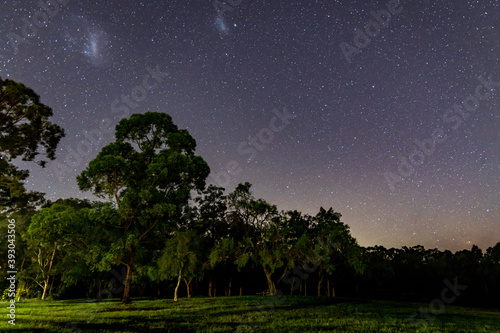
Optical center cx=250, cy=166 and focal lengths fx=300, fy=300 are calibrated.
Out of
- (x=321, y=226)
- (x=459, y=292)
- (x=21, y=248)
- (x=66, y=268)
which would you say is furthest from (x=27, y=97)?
(x=459, y=292)

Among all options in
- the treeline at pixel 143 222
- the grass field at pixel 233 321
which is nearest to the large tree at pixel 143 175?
the treeline at pixel 143 222

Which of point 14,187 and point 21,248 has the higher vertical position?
point 14,187

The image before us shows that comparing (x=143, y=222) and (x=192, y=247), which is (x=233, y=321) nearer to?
(x=143, y=222)

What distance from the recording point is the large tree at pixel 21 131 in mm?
20594

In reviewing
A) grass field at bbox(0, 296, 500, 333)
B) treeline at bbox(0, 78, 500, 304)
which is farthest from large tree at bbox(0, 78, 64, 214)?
grass field at bbox(0, 296, 500, 333)

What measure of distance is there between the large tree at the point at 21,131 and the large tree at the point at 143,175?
3.71 m

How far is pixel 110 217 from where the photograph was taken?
25.0 meters

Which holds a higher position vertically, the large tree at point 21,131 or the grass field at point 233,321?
the large tree at point 21,131

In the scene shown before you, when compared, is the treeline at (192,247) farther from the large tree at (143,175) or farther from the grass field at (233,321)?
the grass field at (233,321)

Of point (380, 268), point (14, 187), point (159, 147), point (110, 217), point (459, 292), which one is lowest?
point (459, 292)

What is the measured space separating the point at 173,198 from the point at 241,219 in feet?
34.6

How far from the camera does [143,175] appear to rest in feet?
89.5

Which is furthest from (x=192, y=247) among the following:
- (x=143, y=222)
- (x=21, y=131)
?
(x=21, y=131)

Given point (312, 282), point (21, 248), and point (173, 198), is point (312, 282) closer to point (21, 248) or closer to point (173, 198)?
point (173, 198)
